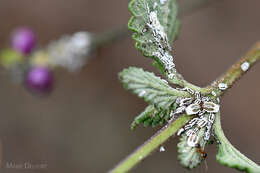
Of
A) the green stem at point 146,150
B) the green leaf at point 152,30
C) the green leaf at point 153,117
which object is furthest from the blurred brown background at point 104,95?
the green stem at point 146,150

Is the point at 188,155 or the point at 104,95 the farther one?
the point at 104,95

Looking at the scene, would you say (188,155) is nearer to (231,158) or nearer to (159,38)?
(231,158)

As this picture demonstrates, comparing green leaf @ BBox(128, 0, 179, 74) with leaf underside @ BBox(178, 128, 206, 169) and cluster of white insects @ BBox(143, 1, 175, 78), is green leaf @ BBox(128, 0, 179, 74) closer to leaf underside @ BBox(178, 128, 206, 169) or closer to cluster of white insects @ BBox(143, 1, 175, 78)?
cluster of white insects @ BBox(143, 1, 175, 78)

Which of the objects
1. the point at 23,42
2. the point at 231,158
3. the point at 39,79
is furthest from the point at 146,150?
the point at 23,42

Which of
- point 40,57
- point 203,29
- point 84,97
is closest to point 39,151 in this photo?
point 84,97

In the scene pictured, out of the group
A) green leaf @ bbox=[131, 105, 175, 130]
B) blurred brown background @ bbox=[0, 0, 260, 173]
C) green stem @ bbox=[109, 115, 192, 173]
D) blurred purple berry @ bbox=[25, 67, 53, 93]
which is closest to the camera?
green stem @ bbox=[109, 115, 192, 173]

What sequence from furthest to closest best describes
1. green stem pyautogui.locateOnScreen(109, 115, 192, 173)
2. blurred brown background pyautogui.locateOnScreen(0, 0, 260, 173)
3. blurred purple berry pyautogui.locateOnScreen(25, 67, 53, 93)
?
blurred brown background pyautogui.locateOnScreen(0, 0, 260, 173), blurred purple berry pyautogui.locateOnScreen(25, 67, 53, 93), green stem pyautogui.locateOnScreen(109, 115, 192, 173)

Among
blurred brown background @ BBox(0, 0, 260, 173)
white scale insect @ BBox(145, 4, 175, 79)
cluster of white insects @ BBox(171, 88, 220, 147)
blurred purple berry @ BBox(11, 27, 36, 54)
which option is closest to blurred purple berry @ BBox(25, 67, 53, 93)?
blurred purple berry @ BBox(11, 27, 36, 54)
